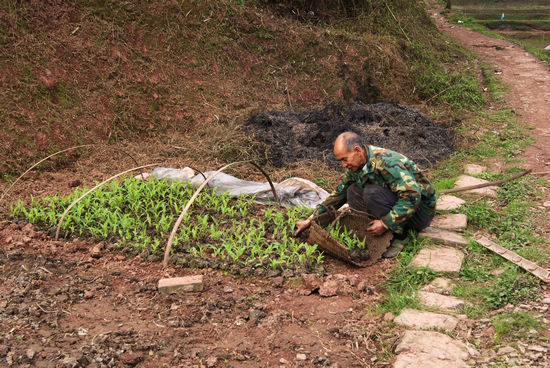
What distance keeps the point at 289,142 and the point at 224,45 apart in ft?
8.94

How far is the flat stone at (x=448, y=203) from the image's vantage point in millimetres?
4429

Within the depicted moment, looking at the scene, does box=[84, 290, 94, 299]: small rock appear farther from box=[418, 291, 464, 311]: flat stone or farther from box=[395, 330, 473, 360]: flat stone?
box=[418, 291, 464, 311]: flat stone

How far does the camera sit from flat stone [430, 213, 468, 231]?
13.3 feet

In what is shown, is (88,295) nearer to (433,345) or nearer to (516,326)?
(433,345)

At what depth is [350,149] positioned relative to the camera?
3.37 metres

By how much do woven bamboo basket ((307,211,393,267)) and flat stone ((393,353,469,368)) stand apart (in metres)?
1.09

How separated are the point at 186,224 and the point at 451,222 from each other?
2328 millimetres

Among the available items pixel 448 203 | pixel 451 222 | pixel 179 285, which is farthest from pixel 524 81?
pixel 179 285

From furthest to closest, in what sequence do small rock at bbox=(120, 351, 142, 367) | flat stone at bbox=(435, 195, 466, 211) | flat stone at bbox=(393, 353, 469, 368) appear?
1. flat stone at bbox=(435, 195, 466, 211)
2. small rock at bbox=(120, 351, 142, 367)
3. flat stone at bbox=(393, 353, 469, 368)

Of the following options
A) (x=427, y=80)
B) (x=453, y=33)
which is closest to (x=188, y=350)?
(x=427, y=80)

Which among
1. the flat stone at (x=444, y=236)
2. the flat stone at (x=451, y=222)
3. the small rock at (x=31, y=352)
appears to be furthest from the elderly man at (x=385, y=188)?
the small rock at (x=31, y=352)

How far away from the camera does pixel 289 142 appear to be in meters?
6.18

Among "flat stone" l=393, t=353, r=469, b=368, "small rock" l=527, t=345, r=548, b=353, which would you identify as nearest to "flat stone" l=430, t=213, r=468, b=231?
"small rock" l=527, t=345, r=548, b=353

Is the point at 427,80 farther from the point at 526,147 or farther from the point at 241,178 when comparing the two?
the point at 241,178
